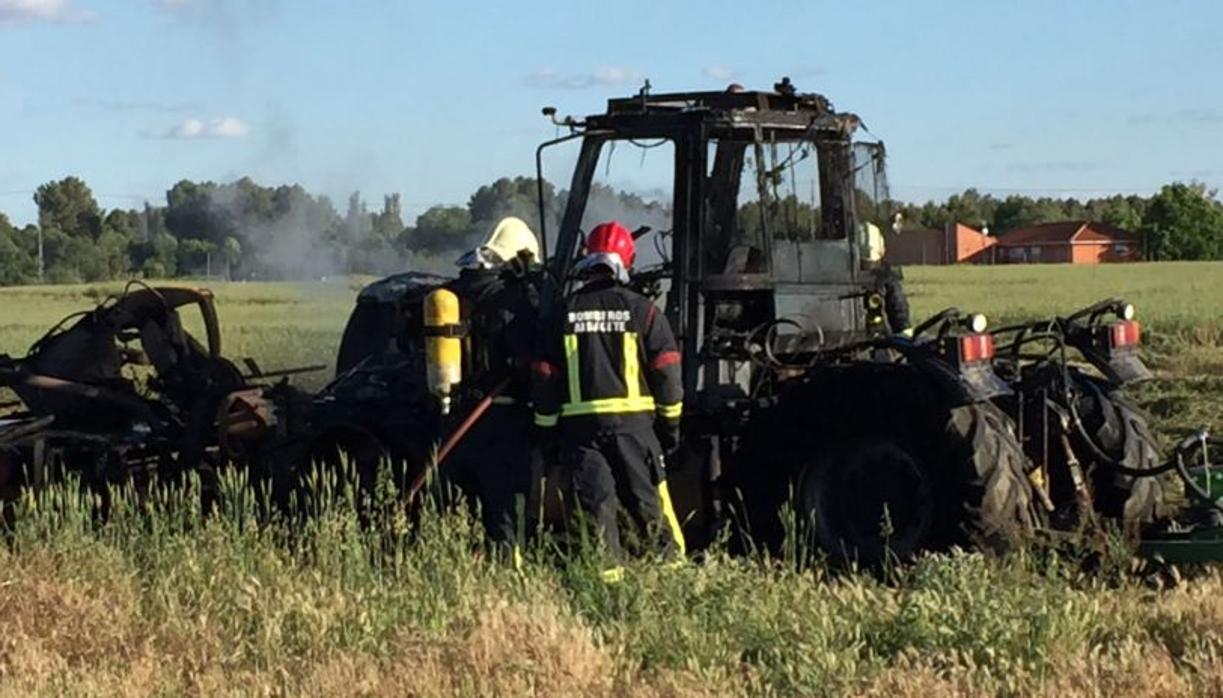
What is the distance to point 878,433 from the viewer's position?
8109 millimetres

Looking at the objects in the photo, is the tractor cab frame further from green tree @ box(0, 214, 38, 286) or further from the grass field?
green tree @ box(0, 214, 38, 286)

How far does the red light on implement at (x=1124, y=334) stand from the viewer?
882 cm

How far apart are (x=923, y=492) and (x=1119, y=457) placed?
1.14 metres

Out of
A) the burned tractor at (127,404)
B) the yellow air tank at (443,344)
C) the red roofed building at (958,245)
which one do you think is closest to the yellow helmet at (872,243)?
the yellow air tank at (443,344)

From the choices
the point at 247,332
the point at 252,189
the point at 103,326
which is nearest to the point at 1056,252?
the point at 247,332

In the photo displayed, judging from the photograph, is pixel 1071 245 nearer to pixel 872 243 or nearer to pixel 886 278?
pixel 886 278

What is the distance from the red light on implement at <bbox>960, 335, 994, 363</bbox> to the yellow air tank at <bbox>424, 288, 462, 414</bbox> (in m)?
2.52

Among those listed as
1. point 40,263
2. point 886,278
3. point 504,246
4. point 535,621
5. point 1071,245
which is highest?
point 40,263

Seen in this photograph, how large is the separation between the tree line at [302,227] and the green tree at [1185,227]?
5 centimetres

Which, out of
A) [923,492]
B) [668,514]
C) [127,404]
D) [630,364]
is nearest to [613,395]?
[630,364]

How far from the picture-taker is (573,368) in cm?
788

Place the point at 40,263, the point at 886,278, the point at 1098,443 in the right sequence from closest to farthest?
1. the point at 1098,443
2. the point at 886,278
3. the point at 40,263

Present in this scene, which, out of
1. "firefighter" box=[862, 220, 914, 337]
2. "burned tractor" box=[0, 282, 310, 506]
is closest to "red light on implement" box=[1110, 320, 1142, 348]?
"firefighter" box=[862, 220, 914, 337]

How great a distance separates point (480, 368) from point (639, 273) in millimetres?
1030
